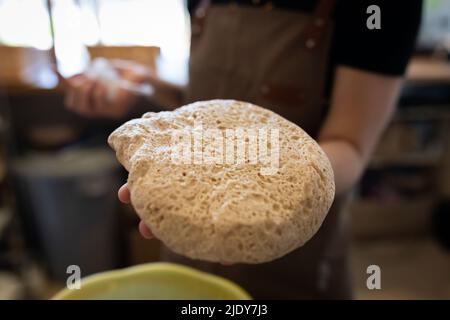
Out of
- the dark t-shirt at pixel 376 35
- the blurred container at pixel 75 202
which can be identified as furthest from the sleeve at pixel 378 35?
the blurred container at pixel 75 202

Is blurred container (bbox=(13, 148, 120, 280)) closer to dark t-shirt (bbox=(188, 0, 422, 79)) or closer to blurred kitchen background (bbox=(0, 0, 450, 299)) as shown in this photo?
blurred kitchen background (bbox=(0, 0, 450, 299))

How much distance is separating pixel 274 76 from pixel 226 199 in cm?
27

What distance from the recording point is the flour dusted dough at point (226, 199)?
287 millimetres

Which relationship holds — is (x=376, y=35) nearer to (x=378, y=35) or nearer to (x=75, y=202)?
(x=378, y=35)

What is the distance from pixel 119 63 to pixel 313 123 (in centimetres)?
41

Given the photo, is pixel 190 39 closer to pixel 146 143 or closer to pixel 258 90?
pixel 258 90

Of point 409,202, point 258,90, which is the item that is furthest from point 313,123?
point 409,202

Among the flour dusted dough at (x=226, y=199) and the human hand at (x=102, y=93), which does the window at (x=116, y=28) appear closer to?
the human hand at (x=102, y=93)

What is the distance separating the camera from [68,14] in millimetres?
533

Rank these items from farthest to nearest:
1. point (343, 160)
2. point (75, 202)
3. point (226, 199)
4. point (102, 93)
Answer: point (75, 202) < point (102, 93) < point (343, 160) < point (226, 199)

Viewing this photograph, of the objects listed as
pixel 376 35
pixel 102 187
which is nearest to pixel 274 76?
pixel 376 35

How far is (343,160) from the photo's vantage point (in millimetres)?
466

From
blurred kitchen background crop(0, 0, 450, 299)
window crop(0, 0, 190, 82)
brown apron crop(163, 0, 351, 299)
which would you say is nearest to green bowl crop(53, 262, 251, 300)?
brown apron crop(163, 0, 351, 299)

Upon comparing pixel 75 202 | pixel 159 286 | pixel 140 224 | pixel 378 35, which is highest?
pixel 378 35
